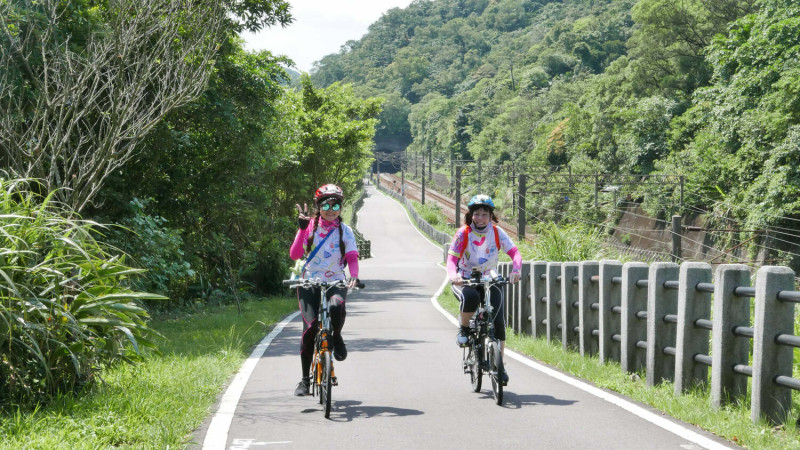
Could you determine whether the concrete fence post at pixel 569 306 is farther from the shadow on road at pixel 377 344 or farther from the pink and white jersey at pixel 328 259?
the pink and white jersey at pixel 328 259

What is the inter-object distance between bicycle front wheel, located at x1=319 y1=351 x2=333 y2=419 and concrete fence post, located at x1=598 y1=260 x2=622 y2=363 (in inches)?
150

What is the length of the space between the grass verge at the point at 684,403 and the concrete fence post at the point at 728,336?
0.49 feet

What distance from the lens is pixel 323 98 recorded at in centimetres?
4203

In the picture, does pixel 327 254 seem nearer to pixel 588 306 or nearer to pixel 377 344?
pixel 588 306

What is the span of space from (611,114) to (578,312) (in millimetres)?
56819

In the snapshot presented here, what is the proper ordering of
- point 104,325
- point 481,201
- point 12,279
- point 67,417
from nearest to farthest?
point 67,417 < point 12,279 < point 104,325 < point 481,201

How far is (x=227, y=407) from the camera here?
25.3 ft

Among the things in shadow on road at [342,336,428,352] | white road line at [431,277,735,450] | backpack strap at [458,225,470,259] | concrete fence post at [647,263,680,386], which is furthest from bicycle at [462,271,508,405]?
shadow on road at [342,336,428,352]

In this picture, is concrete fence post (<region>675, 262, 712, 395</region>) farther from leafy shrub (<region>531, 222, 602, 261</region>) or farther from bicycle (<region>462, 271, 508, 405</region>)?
leafy shrub (<region>531, 222, 602, 261</region>)

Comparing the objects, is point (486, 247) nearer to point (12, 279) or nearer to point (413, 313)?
point (12, 279)

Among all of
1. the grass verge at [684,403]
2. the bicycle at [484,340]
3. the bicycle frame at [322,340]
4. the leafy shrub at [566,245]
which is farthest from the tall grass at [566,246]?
the bicycle frame at [322,340]

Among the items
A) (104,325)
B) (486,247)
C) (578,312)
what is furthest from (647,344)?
(104,325)

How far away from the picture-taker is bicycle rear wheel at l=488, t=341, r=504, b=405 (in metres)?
7.61

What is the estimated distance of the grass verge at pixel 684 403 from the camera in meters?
6.16
